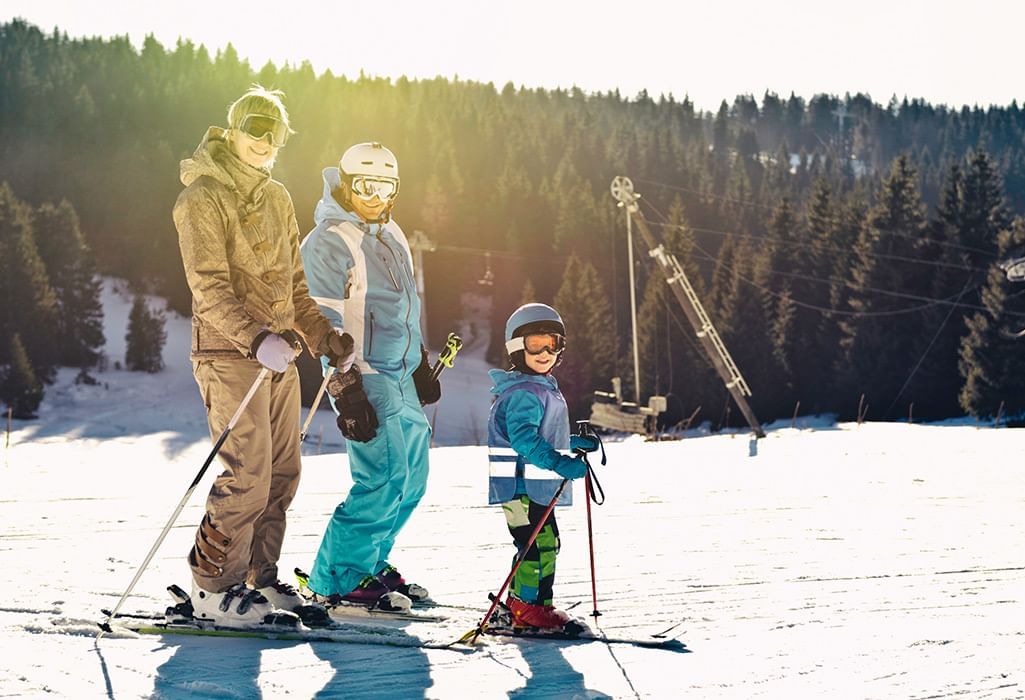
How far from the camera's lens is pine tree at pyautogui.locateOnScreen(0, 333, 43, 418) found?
143ft

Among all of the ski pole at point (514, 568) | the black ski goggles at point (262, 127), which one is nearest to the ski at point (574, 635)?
the ski pole at point (514, 568)

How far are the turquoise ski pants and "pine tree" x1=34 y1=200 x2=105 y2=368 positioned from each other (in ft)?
162

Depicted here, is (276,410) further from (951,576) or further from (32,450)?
(32,450)

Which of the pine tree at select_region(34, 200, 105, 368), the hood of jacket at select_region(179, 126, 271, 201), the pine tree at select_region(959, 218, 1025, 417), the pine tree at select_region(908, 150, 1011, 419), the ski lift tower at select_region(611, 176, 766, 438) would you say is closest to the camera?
the hood of jacket at select_region(179, 126, 271, 201)

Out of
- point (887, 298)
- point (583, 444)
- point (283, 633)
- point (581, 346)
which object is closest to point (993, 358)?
point (887, 298)

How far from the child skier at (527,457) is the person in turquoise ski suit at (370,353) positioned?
1.64 feet

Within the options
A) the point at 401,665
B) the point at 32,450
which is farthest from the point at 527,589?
the point at 32,450

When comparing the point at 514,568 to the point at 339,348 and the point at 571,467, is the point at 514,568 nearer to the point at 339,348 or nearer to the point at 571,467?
the point at 571,467

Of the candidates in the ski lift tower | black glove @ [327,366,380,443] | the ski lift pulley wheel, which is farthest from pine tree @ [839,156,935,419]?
black glove @ [327,366,380,443]

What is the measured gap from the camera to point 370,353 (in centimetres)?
455

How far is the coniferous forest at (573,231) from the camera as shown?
4481cm

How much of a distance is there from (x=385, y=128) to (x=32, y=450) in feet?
232

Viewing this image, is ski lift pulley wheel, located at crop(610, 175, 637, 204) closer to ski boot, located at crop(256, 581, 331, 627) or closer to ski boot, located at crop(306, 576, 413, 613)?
ski boot, located at crop(306, 576, 413, 613)

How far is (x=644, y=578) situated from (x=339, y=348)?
2.11 metres
